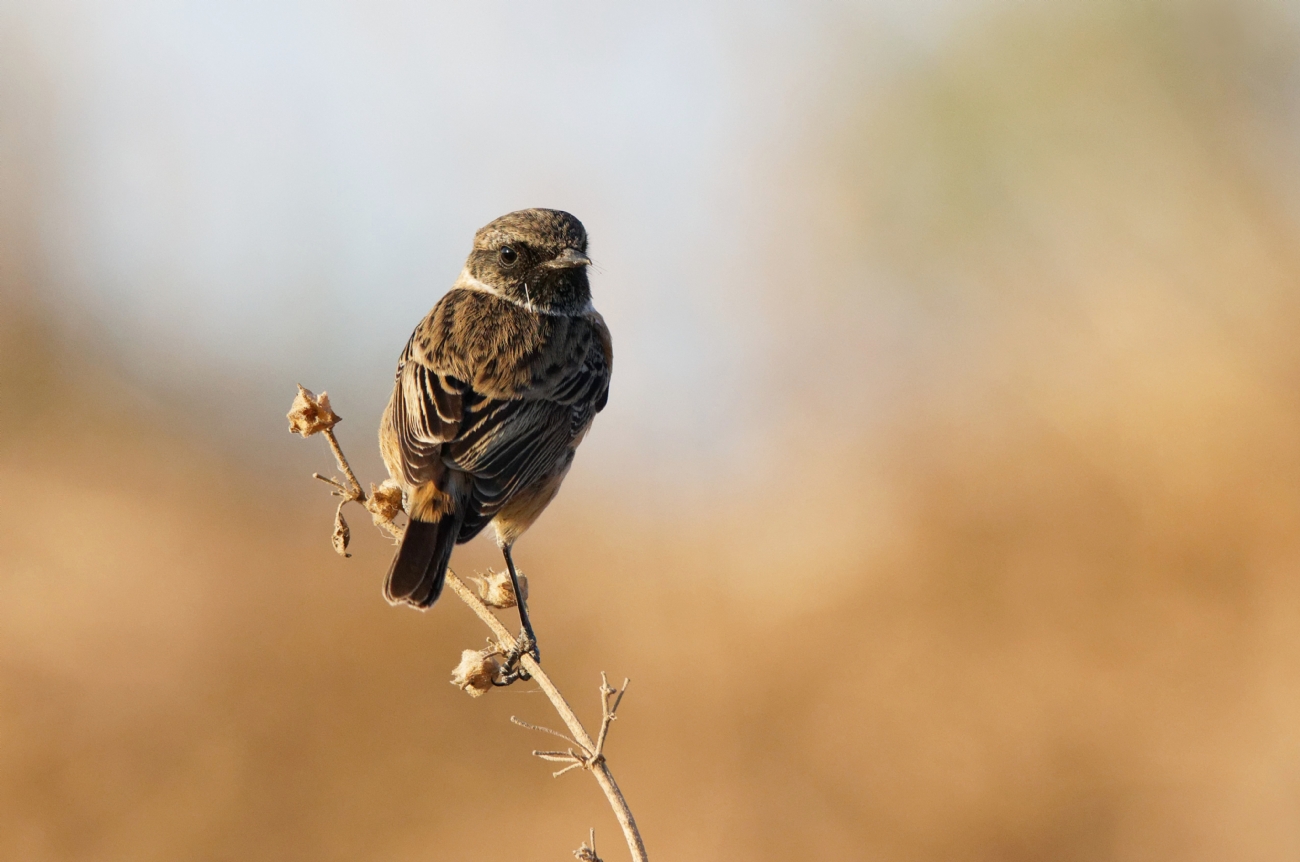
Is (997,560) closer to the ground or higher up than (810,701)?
higher up

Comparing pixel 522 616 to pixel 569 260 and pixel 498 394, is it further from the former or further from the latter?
pixel 569 260

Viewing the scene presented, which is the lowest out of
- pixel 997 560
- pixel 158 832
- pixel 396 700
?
pixel 158 832

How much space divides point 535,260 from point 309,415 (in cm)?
204

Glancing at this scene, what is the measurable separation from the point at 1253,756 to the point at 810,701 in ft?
11.6

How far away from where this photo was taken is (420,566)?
3.07 meters

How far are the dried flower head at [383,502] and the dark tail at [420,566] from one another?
0.08 metres

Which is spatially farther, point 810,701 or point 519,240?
point 810,701

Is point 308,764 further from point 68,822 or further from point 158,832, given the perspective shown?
point 68,822

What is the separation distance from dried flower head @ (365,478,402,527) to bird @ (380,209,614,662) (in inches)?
3.3

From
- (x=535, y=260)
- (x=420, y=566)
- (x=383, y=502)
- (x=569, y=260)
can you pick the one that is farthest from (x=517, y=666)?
(x=535, y=260)

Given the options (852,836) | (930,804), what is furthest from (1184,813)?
(852,836)

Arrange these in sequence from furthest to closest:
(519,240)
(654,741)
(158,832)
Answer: (654,741), (158,832), (519,240)

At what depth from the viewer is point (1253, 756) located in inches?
318

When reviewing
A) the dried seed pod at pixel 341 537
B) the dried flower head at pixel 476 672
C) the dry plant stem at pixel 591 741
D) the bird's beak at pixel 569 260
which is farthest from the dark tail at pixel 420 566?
the bird's beak at pixel 569 260
